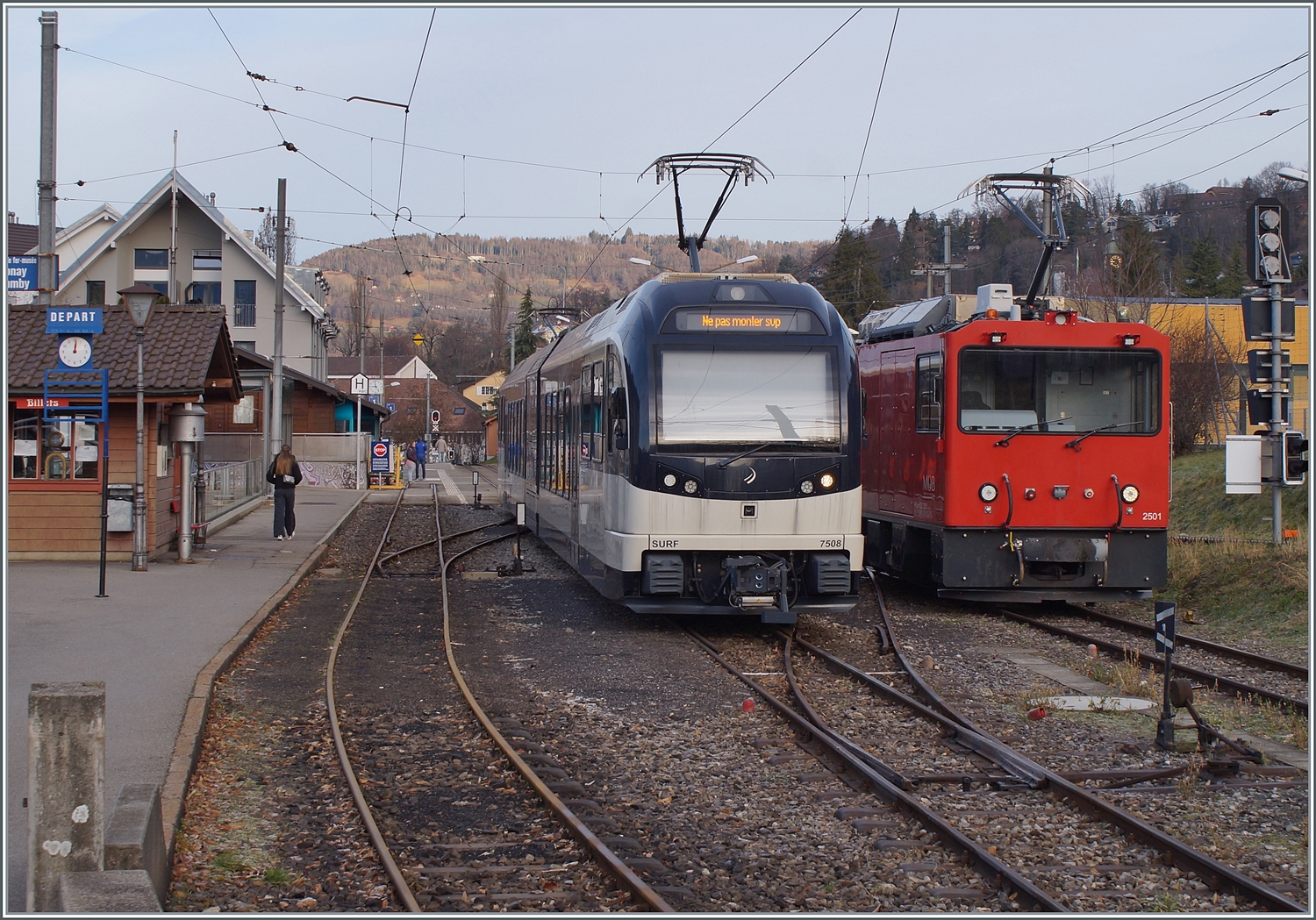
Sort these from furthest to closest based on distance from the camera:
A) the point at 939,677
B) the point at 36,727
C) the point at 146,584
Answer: the point at 146,584, the point at 939,677, the point at 36,727

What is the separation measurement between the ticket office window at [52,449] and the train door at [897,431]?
10436mm

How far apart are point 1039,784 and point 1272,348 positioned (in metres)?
8.30

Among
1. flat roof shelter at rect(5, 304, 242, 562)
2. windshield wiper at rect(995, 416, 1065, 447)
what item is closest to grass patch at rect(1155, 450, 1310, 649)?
windshield wiper at rect(995, 416, 1065, 447)

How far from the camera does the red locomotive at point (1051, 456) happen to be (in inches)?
528

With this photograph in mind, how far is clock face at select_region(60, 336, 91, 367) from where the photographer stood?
46.4ft

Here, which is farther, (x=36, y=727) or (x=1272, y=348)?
(x=1272, y=348)

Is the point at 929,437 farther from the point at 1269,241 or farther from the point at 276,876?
the point at 276,876

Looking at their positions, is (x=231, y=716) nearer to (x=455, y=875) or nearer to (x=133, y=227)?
(x=455, y=875)

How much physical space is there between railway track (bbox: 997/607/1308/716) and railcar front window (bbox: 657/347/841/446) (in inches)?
132

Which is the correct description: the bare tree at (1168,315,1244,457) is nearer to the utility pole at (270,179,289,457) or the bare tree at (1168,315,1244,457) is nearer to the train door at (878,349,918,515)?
the train door at (878,349,918,515)

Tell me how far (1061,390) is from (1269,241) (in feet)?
8.82

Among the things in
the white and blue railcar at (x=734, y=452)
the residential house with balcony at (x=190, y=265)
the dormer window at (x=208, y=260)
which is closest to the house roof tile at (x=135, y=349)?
the white and blue railcar at (x=734, y=452)

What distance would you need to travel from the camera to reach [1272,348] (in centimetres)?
1335

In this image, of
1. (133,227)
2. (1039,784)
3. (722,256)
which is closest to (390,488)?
(133,227)
